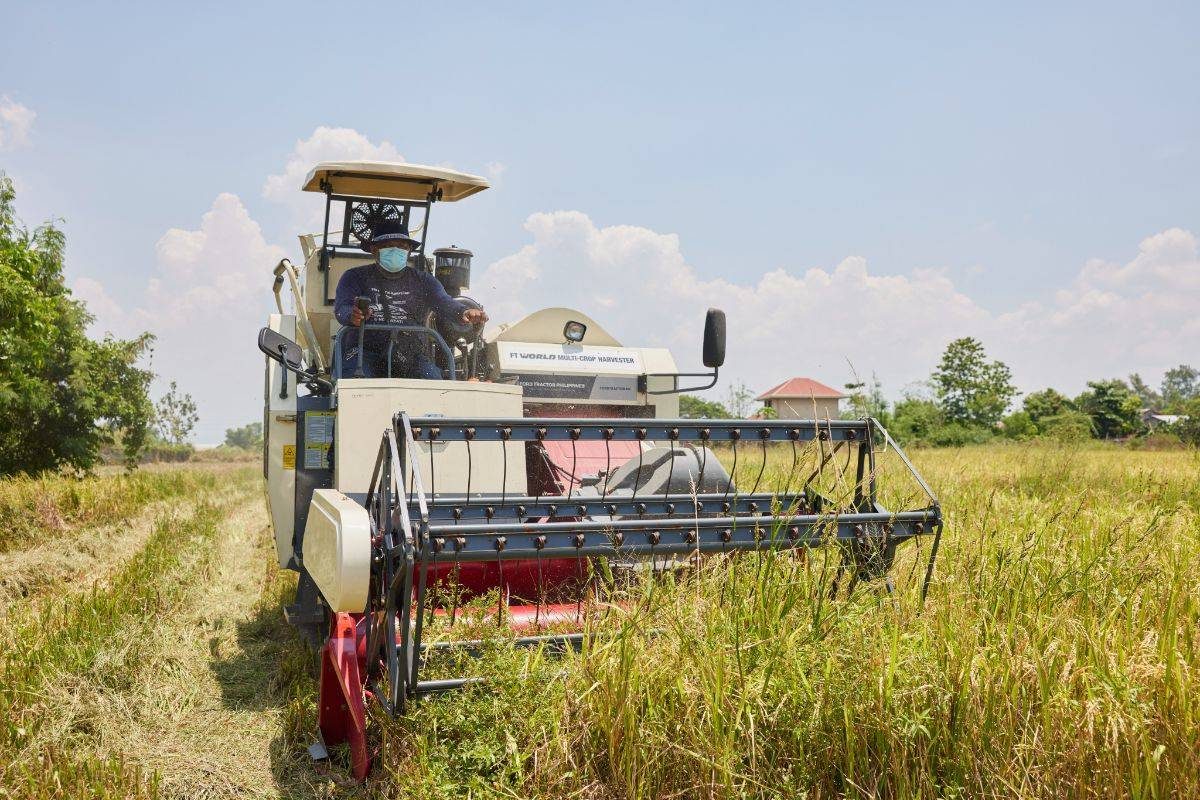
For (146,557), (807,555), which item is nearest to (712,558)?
(807,555)

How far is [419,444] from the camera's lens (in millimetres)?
5523

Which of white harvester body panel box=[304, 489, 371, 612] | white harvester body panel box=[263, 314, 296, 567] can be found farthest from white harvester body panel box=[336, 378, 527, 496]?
white harvester body panel box=[304, 489, 371, 612]

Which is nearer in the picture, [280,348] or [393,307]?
[280,348]

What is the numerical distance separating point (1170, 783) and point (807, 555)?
1.41m

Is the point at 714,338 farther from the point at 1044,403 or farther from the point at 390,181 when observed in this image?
the point at 1044,403

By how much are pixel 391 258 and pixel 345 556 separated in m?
3.23

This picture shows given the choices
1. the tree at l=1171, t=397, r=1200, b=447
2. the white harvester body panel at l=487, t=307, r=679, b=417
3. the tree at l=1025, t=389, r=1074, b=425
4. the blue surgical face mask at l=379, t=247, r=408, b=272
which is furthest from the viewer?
the tree at l=1025, t=389, r=1074, b=425

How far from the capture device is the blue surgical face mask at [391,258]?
21.5ft

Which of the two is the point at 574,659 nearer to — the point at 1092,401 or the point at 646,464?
the point at 646,464

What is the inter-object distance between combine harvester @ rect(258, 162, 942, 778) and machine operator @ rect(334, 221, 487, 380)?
104 mm

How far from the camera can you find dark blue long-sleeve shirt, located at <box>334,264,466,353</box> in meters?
6.40

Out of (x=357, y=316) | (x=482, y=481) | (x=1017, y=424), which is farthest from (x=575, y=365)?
(x=1017, y=424)

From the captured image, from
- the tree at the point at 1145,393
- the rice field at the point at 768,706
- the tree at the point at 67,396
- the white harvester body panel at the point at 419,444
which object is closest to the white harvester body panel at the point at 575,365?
the white harvester body panel at the point at 419,444

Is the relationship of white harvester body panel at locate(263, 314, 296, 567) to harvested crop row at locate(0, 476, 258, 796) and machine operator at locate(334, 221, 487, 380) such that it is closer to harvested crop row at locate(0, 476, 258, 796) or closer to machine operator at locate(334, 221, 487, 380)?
machine operator at locate(334, 221, 487, 380)
